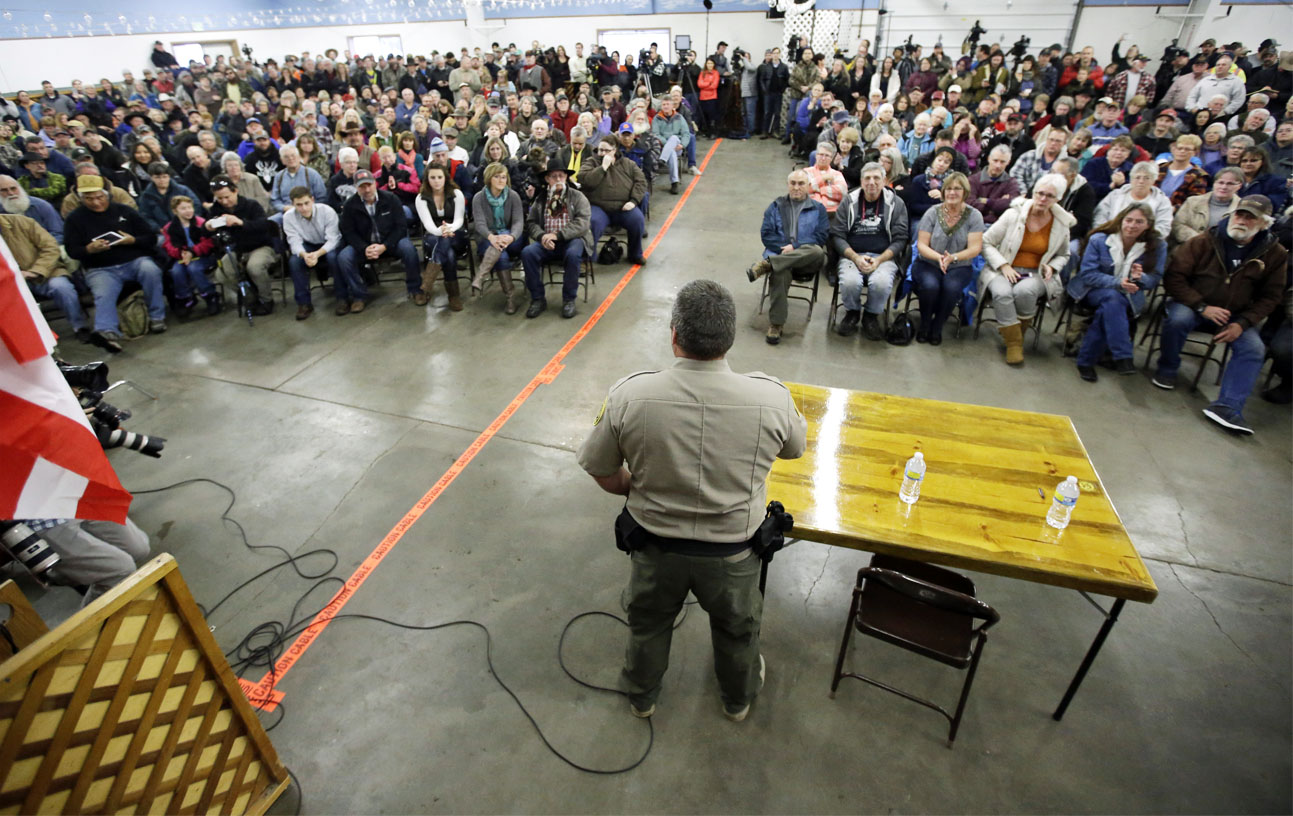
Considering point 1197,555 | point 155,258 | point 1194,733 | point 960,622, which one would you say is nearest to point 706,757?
point 960,622

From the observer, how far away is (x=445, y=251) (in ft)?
21.0

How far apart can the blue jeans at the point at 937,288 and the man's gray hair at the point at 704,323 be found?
4298mm

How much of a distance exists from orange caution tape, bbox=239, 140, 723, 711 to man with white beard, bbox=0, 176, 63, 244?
5292 mm

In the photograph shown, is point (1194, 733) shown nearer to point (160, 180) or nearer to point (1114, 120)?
point (1114, 120)

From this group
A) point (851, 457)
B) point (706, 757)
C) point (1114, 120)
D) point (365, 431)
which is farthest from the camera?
point (1114, 120)

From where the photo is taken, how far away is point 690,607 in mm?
3219

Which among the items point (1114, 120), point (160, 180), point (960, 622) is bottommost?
point (960, 622)

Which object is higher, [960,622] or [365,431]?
[960,622]

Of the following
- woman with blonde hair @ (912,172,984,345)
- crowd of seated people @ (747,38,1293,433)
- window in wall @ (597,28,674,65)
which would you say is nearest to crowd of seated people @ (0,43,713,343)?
crowd of seated people @ (747,38,1293,433)

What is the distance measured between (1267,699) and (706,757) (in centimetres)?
254

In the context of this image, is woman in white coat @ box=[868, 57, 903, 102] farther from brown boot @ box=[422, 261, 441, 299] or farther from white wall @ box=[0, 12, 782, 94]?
brown boot @ box=[422, 261, 441, 299]

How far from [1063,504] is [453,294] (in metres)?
5.72

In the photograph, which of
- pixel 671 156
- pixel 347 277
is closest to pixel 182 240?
pixel 347 277

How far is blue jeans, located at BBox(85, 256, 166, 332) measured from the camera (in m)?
5.90
